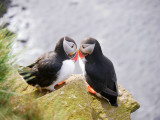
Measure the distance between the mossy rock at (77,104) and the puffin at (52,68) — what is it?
0.58 feet

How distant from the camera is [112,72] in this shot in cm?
324

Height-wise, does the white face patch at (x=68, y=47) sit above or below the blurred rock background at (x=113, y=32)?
above

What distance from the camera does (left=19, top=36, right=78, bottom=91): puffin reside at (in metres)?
→ 3.13

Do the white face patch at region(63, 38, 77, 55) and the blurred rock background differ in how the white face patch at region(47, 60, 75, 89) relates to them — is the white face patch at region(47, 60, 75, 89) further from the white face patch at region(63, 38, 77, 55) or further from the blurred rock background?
the blurred rock background

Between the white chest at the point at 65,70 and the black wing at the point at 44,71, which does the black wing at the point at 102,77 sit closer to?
the white chest at the point at 65,70

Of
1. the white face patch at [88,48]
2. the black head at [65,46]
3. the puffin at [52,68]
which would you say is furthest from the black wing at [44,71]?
the white face patch at [88,48]

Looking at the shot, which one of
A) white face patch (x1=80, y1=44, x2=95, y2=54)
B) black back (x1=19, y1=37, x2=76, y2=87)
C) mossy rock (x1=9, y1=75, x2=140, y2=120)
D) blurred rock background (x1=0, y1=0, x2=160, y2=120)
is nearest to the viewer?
mossy rock (x1=9, y1=75, x2=140, y2=120)

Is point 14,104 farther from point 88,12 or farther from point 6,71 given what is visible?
point 88,12

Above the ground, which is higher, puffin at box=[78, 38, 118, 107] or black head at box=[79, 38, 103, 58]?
black head at box=[79, 38, 103, 58]

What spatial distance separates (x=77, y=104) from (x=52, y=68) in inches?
26.5

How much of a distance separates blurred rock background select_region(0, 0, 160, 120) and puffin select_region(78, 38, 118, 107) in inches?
54.9

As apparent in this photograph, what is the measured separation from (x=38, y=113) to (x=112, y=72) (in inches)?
56.9

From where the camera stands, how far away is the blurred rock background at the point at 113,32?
479cm

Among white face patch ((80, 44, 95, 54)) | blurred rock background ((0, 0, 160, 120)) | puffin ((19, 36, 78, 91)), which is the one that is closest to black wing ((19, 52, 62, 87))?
puffin ((19, 36, 78, 91))
